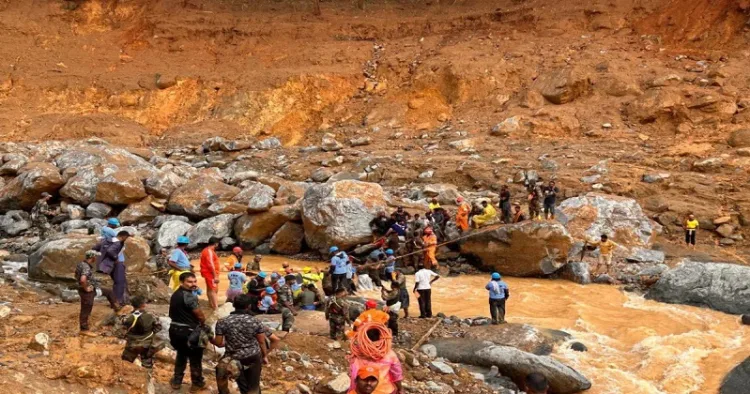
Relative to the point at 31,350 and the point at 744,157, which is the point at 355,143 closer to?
the point at 744,157

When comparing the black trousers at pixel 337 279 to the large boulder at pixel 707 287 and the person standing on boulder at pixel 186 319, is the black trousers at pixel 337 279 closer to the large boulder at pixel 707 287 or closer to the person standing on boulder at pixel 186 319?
the person standing on boulder at pixel 186 319

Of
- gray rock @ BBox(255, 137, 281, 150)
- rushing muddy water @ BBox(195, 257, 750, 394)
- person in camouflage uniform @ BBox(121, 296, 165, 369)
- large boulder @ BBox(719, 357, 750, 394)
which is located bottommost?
rushing muddy water @ BBox(195, 257, 750, 394)

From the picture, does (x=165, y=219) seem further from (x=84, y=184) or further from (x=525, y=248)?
(x=525, y=248)

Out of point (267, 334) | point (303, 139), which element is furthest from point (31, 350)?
point (303, 139)

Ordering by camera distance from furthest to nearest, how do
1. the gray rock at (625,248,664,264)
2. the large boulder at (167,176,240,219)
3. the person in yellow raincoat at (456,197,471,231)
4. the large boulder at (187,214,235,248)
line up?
the large boulder at (167,176,240,219), the large boulder at (187,214,235,248), the person in yellow raincoat at (456,197,471,231), the gray rock at (625,248,664,264)

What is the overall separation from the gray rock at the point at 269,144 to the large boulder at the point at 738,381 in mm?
20633

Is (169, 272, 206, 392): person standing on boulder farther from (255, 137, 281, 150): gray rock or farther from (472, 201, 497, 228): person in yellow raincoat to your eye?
(255, 137, 281, 150): gray rock

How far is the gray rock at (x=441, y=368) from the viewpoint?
323 inches

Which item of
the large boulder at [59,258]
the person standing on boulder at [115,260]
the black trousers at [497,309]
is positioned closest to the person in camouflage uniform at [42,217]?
the large boulder at [59,258]

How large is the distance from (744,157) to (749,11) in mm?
10190

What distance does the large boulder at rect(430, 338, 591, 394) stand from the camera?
8117 mm

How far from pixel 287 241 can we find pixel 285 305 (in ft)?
24.9

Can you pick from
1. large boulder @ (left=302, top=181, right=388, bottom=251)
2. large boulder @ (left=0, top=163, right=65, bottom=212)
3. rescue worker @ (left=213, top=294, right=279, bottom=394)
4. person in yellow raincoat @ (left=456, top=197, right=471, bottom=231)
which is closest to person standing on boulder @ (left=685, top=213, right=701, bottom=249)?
person in yellow raincoat @ (left=456, top=197, right=471, bottom=231)

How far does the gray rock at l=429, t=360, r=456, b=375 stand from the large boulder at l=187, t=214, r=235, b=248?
33.9ft
